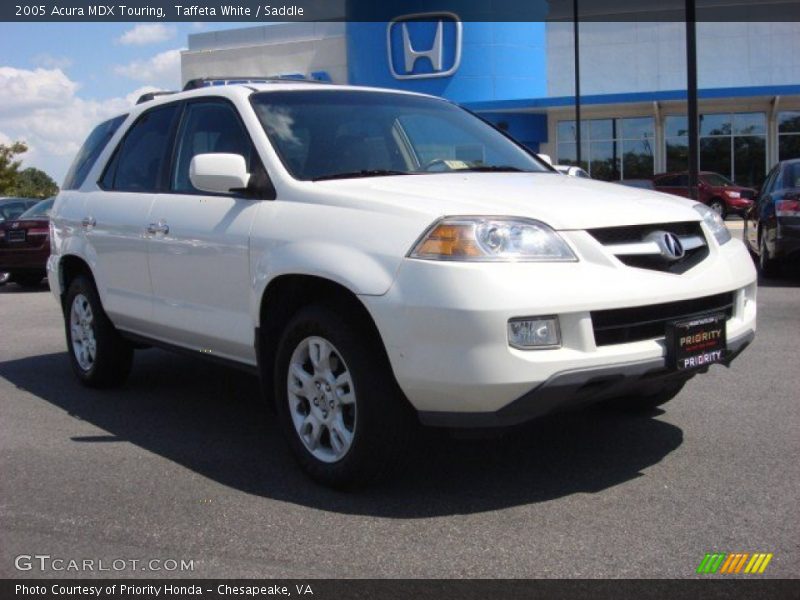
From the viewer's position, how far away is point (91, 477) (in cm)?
477

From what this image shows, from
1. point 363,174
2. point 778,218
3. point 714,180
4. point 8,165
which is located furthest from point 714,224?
point 8,165

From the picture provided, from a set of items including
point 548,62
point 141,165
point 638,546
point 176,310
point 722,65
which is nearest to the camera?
point 638,546

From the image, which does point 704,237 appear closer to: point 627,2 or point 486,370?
point 486,370

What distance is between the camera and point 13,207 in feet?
55.8

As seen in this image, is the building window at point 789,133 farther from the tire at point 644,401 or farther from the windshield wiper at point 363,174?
the windshield wiper at point 363,174

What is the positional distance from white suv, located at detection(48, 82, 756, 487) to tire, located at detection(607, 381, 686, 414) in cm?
2

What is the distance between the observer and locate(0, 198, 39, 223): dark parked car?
1664cm

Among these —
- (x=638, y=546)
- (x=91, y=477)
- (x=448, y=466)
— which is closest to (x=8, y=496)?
(x=91, y=477)

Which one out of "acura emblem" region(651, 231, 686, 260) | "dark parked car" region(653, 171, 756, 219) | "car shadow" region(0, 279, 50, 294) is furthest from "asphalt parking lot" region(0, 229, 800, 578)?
"dark parked car" region(653, 171, 756, 219)

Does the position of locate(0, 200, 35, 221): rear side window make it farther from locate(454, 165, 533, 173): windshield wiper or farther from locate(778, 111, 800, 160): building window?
locate(778, 111, 800, 160): building window

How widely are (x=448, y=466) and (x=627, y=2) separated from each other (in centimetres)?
4147

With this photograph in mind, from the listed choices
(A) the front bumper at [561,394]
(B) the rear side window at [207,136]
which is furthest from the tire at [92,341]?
(A) the front bumper at [561,394]

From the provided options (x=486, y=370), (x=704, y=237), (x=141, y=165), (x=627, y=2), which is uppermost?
(x=627, y=2)

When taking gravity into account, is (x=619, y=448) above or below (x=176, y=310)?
below
